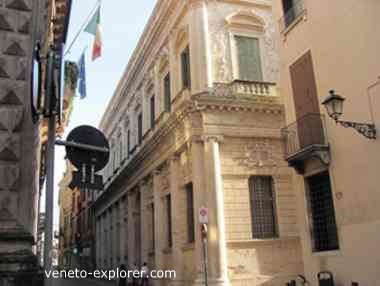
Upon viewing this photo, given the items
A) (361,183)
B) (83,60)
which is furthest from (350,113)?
(83,60)

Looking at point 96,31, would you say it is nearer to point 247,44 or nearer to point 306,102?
point 247,44

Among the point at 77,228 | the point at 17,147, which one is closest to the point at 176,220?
the point at 17,147

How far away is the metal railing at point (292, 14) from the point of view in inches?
526

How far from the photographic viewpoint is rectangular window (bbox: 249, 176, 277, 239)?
1844 cm

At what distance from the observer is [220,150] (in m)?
18.5

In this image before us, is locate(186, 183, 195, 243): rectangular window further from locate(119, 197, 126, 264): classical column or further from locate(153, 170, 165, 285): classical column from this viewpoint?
locate(119, 197, 126, 264): classical column

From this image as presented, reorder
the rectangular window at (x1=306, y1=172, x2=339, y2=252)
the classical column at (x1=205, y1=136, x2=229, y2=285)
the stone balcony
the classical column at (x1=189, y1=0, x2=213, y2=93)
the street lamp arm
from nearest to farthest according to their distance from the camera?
the street lamp arm < the rectangular window at (x1=306, y1=172, x2=339, y2=252) < the classical column at (x1=205, y1=136, x2=229, y2=285) < the stone balcony < the classical column at (x1=189, y1=0, x2=213, y2=93)

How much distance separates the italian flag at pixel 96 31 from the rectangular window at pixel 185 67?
4.57 meters

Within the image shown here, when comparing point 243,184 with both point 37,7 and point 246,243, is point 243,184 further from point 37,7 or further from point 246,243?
point 37,7

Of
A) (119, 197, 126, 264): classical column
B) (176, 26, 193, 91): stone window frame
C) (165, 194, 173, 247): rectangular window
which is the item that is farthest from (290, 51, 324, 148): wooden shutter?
(119, 197, 126, 264): classical column

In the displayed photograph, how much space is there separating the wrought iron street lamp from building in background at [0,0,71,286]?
21.1 feet

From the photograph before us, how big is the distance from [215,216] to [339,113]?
341 inches

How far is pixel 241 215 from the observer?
1805 centimetres

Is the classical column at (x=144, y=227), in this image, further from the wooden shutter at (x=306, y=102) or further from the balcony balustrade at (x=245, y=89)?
the wooden shutter at (x=306, y=102)
